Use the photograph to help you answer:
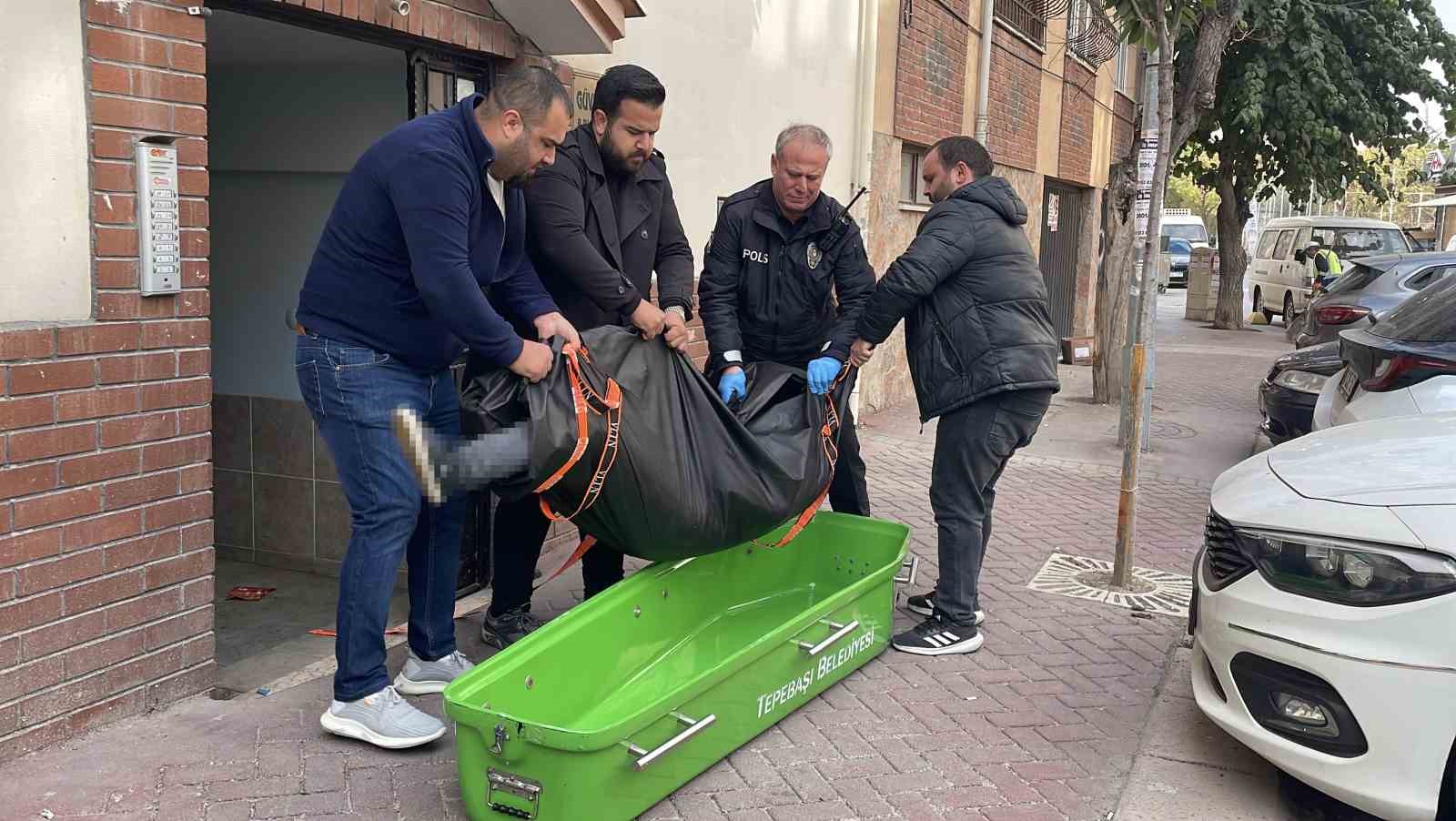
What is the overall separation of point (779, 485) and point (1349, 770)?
1.84 meters

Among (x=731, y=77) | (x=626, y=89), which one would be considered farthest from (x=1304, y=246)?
(x=626, y=89)

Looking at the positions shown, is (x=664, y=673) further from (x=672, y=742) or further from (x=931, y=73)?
(x=931, y=73)

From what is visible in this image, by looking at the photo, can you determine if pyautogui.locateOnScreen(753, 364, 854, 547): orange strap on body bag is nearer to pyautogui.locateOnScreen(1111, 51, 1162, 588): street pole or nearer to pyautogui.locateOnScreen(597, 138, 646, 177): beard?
pyautogui.locateOnScreen(597, 138, 646, 177): beard

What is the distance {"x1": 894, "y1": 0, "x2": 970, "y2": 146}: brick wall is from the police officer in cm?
571

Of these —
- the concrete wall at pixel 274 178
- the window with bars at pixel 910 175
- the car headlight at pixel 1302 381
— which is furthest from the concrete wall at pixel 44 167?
the window with bars at pixel 910 175

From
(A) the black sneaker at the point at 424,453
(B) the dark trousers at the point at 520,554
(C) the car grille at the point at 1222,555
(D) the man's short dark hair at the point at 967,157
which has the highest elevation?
(D) the man's short dark hair at the point at 967,157

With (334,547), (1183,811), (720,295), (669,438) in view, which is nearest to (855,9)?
(720,295)

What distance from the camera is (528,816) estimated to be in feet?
10.1

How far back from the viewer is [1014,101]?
1391 cm

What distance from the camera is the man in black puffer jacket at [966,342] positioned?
4.68 metres

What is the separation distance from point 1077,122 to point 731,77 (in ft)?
35.8

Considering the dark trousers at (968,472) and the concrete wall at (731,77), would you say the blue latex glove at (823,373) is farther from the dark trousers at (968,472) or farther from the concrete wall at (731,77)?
the concrete wall at (731,77)

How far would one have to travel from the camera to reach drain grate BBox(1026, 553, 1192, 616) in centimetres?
570

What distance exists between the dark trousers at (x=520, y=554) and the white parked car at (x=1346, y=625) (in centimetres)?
206
